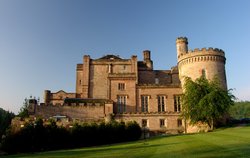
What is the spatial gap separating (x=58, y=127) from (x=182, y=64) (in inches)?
1027

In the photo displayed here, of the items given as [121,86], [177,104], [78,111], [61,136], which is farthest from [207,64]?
[61,136]

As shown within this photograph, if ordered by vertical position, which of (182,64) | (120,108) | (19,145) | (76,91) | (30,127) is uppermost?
(182,64)

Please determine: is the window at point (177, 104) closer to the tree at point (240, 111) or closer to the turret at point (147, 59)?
the turret at point (147, 59)

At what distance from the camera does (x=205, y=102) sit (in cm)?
3722

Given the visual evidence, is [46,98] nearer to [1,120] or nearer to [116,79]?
[1,120]

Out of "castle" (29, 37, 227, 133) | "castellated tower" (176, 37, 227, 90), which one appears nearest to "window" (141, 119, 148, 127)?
"castle" (29, 37, 227, 133)

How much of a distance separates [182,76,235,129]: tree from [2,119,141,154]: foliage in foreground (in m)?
10.0

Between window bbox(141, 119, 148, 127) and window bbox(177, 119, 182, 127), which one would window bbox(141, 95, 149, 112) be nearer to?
window bbox(141, 119, 148, 127)

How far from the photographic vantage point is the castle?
43.0 m

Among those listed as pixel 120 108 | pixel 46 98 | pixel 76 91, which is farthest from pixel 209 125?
pixel 46 98

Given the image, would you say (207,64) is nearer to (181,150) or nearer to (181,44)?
(181,44)

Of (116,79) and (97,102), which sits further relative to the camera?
(116,79)

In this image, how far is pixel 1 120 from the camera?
58250mm

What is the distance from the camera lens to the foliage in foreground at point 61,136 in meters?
28.1
